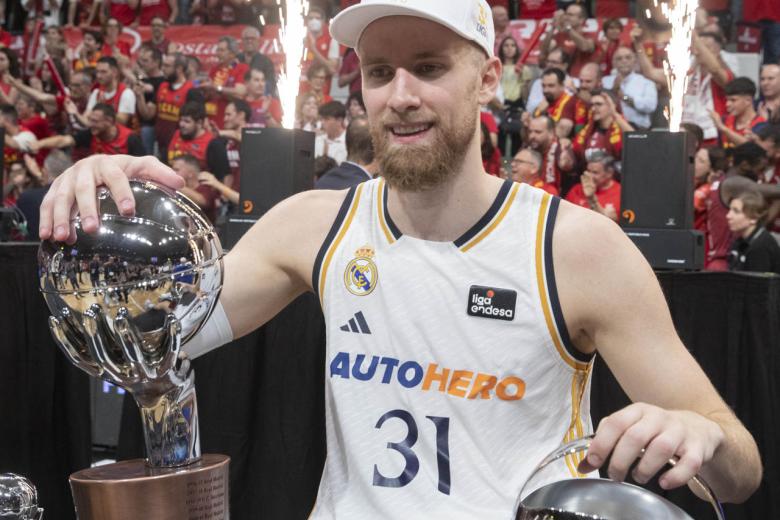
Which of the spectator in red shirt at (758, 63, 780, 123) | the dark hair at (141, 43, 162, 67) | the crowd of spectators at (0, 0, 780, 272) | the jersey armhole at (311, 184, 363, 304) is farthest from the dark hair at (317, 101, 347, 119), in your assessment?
the jersey armhole at (311, 184, 363, 304)

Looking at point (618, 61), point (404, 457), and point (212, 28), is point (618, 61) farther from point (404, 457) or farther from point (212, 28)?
point (404, 457)

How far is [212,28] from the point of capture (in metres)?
12.5

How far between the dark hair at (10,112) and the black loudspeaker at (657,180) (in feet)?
25.8

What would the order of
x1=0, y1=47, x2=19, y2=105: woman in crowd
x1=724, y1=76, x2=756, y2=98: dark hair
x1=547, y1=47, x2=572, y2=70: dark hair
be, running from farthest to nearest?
x1=0, y1=47, x2=19, y2=105: woman in crowd, x1=547, y1=47, x2=572, y2=70: dark hair, x1=724, y1=76, x2=756, y2=98: dark hair

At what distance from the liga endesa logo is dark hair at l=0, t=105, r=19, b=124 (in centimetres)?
948

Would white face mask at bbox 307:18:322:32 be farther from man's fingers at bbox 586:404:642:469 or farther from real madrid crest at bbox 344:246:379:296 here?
man's fingers at bbox 586:404:642:469

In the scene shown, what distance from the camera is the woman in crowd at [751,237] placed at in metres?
5.05

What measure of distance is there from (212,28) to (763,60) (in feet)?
21.2

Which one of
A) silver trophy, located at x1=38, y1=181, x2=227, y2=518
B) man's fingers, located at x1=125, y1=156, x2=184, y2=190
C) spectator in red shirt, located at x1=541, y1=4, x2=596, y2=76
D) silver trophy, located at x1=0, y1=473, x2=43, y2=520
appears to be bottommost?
silver trophy, located at x1=0, y1=473, x2=43, y2=520

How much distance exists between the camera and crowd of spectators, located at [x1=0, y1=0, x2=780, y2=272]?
6.76 metres

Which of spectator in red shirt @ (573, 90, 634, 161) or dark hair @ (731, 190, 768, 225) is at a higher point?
spectator in red shirt @ (573, 90, 634, 161)

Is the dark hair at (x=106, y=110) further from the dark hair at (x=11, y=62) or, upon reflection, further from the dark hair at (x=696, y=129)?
the dark hair at (x=696, y=129)

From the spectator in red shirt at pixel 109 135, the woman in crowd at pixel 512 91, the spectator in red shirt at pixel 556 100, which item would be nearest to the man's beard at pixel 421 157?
the spectator in red shirt at pixel 556 100

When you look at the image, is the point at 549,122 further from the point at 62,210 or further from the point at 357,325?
the point at 62,210
